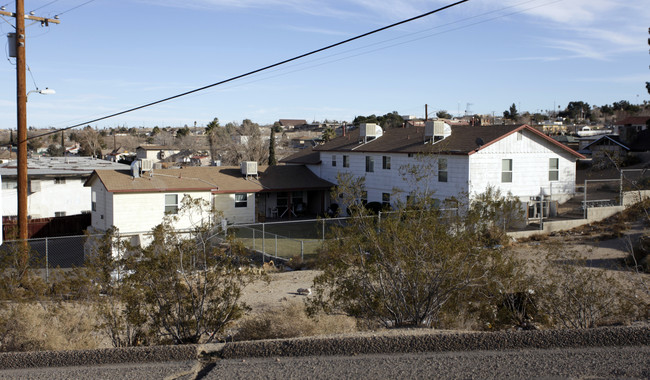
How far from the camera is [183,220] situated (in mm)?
30062

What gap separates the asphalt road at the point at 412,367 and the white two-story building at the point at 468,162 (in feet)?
65.0

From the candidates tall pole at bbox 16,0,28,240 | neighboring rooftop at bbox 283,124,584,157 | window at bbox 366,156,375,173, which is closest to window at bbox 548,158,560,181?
neighboring rooftop at bbox 283,124,584,157

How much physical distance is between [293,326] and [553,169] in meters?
26.3

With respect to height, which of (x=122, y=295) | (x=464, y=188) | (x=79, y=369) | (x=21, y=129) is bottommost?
(x=79, y=369)

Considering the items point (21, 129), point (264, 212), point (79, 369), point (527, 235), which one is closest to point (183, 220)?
point (264, 212)

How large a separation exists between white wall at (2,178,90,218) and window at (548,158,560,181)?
93.1 feet

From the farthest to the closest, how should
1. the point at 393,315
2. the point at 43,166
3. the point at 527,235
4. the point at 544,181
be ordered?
the point at 43,166
the point at 544,181
the point at 527,235
the point at 393,315

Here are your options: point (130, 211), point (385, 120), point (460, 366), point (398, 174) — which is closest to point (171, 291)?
point (460, 366)

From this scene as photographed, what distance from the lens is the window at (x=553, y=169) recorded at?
33.8 metres

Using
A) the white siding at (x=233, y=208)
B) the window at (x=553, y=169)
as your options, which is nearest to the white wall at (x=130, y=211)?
the white siding at (x=233, y=208)

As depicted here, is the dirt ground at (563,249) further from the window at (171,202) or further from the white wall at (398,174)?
the window at (171,202)

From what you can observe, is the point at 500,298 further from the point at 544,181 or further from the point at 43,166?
the point at 43,166

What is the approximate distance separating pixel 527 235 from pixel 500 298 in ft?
55.9

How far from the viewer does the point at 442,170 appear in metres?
32.0
